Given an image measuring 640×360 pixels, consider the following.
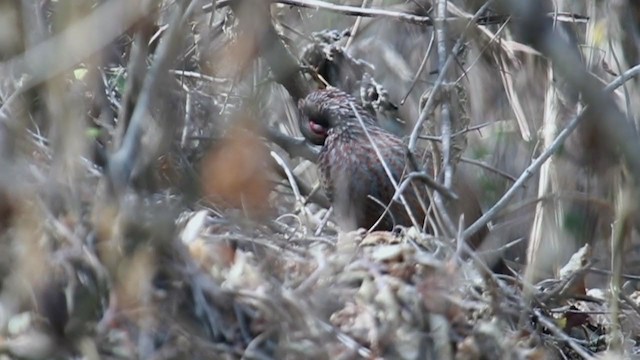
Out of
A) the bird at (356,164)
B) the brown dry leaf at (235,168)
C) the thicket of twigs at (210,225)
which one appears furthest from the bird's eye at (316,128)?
the brown dry leaf at (235,168)

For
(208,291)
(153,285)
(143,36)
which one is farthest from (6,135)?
(208,291)

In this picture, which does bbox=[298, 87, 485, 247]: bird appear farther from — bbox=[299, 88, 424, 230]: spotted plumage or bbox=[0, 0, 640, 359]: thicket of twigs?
bbox=[0, 0, 640, 359]: thicket of twigs

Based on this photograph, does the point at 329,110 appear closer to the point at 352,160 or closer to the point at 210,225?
the point at 352,160

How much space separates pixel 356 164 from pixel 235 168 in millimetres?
2791

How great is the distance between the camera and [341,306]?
2680mm

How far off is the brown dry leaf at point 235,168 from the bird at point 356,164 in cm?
232

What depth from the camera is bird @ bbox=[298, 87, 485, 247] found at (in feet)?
15.0

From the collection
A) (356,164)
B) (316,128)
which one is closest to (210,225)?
(356,164)

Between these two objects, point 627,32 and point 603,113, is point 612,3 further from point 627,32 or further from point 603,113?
point 603,113

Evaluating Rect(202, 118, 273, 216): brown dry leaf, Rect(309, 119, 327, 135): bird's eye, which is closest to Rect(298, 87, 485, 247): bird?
Rect(309, 119, 327, 135): bird's eye

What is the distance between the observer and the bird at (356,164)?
15.0 ft

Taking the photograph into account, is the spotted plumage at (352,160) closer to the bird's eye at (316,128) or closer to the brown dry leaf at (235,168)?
the bird's eye at (316,128)

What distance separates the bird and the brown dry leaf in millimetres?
2318

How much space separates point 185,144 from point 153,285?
1.16 ft
